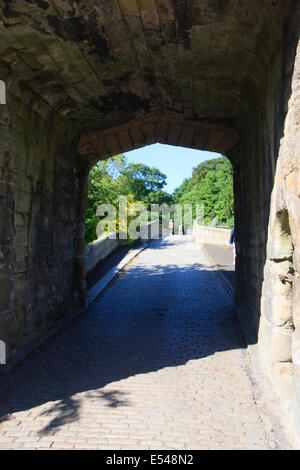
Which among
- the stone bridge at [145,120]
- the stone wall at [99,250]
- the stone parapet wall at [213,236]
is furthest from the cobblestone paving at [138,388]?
the stone parapet wall at [213,236]

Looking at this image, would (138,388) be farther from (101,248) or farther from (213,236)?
(213,236)

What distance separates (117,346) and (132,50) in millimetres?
4044

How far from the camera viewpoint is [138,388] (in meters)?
4.22

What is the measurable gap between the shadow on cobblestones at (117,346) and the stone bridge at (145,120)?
440 mm

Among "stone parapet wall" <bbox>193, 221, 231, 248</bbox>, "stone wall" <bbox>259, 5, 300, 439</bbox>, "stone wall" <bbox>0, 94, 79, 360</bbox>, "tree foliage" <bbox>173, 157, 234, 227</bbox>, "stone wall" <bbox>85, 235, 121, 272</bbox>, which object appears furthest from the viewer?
"tree foliage" <bbox>173, 157, 234, 227</bbox>

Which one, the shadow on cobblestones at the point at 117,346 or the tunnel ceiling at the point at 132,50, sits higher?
the tunnel ceiling at the point at 132,50

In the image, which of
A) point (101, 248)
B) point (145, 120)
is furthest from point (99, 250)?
point (145, 120)

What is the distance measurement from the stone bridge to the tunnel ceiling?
2 cm

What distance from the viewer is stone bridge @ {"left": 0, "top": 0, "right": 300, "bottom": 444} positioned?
3824 millimetres

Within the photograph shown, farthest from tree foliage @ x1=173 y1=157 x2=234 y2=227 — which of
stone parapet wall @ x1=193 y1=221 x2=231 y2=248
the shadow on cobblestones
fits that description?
the shadow on cobblestones

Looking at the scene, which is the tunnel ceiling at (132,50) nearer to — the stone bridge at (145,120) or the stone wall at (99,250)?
the stone bridge at (145,120)

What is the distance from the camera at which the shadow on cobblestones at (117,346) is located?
156 inches

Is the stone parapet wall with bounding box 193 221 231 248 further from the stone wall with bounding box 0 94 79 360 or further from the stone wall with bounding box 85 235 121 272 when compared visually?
the stone wall with bounding box 0 94 79 360
